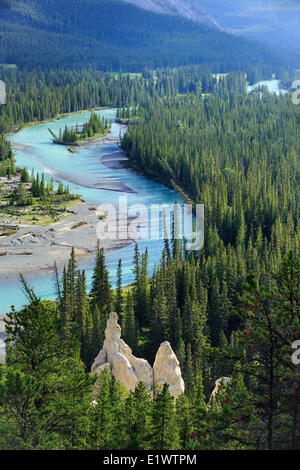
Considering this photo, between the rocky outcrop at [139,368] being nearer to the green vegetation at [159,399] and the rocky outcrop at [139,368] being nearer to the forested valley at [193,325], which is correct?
the green vegetation at [159,399]

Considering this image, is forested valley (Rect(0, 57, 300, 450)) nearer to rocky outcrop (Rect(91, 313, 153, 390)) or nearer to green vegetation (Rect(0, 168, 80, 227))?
rocky outcrop (Rect(91, 313, 153, 390))

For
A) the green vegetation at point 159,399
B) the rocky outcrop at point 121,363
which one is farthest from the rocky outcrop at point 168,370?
the green vegetation at point 159,399

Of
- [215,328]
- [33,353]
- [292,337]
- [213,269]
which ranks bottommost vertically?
[215,328]

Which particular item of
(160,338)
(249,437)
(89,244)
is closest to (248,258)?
(160,338)

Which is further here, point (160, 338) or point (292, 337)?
point (160, 338)

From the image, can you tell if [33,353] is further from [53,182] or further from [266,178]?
[53,182]

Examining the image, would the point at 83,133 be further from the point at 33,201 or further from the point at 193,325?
the point at 193,325

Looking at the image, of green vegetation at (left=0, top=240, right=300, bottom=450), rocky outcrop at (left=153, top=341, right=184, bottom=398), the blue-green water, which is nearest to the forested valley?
green vegetation at (left=0, top=240, right=300, bottom=450)
